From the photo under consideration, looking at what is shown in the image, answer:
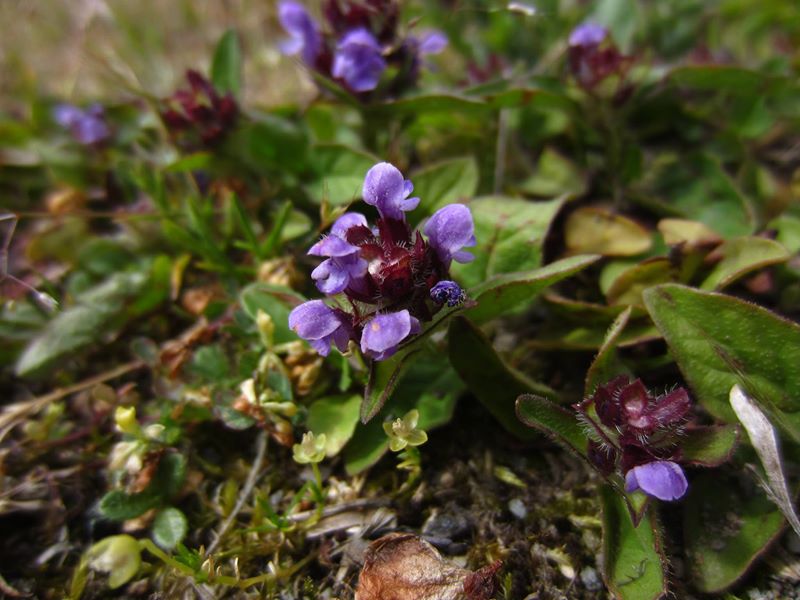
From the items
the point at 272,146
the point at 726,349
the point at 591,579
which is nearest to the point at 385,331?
the point at 591,579

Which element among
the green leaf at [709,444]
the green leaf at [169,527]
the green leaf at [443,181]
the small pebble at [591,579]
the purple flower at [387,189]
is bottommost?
the small pebble at [591,579]

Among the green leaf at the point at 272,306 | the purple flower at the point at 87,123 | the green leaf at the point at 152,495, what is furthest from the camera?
the purple flower at the point at 87,123

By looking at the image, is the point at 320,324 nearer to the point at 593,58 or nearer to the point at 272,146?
the point at 272,146

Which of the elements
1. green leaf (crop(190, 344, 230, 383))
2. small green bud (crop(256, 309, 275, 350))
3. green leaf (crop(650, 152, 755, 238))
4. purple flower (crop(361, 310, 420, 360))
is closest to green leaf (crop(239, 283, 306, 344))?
small green bud (crop(256, 309, 275, 350))

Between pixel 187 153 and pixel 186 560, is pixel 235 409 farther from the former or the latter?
pixel 187 153

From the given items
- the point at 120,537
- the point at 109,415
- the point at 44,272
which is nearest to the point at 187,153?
the point at 44,272

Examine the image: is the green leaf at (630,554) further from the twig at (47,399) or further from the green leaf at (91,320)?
the green leaf at (91,320)

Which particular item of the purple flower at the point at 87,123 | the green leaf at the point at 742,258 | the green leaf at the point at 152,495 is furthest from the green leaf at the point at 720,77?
the purple flower at the point at 87,123
